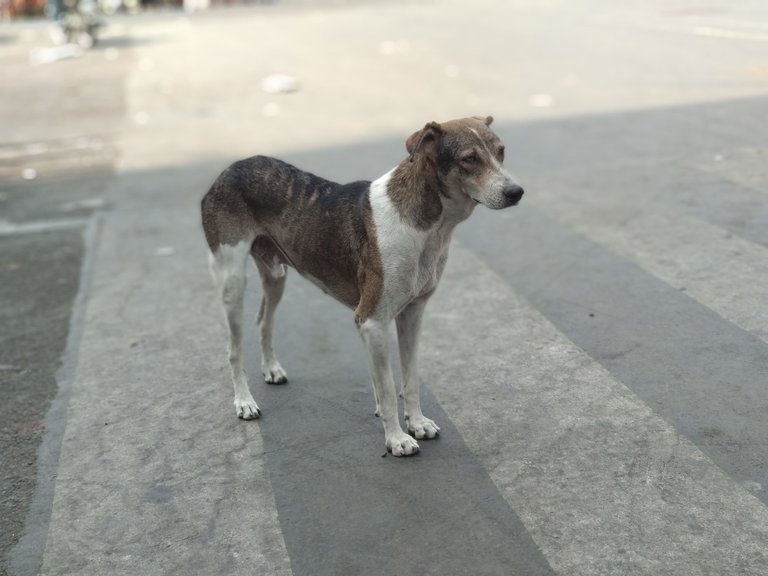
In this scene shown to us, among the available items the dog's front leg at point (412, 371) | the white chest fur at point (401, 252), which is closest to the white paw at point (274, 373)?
the dog's front leg at point (412, 371)

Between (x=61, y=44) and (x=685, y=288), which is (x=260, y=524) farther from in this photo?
(x=61, y=44)

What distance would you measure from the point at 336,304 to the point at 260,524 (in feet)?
9.39

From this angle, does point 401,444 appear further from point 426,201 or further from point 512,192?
point 512,192

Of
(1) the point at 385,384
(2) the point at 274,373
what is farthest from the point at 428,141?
(2) the point at 274,373

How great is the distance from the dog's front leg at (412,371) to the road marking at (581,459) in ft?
0.67

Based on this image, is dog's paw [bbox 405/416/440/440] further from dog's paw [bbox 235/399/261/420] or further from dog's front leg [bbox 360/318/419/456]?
dog's paw [bbox 235/399/261/420]

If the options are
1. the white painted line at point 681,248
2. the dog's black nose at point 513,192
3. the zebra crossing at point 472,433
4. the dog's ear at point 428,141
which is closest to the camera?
the zebra crossing at point 472,433

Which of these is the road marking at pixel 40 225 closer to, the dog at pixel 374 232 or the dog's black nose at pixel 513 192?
the dog at pixel 374 232

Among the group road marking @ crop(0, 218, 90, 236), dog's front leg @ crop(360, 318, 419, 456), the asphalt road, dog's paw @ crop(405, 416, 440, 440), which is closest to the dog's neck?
dog's front leg @ crop(360, 318, 419, 456)

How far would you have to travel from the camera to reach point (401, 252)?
4.42 m

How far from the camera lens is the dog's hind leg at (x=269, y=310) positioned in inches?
213

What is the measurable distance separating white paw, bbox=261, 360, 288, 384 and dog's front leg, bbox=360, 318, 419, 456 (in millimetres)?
1076

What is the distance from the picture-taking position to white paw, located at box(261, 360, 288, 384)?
5598 millimetres

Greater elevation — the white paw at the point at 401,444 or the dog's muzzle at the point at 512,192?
the dog's muzzle at the point at 512,192
